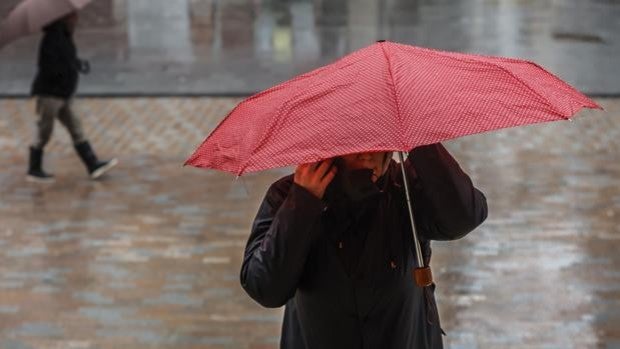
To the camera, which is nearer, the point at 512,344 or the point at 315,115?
the point at 315,115

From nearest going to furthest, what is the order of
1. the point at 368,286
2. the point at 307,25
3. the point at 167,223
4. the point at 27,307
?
the point at 368,286
the point at 27,307
the point at 167,223
the point at 307,25

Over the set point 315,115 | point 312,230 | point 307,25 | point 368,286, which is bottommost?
point 307,25

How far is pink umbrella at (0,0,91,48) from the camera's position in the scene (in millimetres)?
8578

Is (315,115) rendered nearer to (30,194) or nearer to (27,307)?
(27,307)

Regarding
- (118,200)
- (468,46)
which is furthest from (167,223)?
(468,46)

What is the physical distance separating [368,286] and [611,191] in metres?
5.85

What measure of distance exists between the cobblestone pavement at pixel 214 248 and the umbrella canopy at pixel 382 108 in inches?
64.1

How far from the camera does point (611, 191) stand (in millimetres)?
8594

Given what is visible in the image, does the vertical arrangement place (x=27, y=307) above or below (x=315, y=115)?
below

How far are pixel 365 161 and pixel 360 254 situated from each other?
0.94ft

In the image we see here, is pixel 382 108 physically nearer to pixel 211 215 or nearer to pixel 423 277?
pixel 423 277

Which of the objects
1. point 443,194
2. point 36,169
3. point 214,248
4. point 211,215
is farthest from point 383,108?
point 36,169

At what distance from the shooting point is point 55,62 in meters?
9.01

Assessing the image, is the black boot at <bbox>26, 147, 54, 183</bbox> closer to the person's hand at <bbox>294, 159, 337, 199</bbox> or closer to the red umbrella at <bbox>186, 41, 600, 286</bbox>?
the red umbrella at <bbox>186, 41, 600, 286</bbox>
